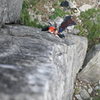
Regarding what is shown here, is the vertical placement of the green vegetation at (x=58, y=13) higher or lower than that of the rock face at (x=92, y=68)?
higher

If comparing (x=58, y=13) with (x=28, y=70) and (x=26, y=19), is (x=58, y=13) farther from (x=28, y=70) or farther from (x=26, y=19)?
(x=28, y=70)

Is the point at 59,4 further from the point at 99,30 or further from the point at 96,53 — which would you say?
the point at 96,53

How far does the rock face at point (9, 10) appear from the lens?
6.03 metres

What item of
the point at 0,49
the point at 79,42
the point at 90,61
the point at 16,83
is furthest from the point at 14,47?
the point at 90,61

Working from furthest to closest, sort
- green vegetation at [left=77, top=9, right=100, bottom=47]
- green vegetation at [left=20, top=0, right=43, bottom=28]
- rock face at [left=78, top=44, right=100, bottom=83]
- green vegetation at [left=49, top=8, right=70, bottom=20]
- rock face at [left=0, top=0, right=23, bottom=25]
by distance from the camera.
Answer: green vegetation at [left=49, top=8, right=70, bottom=20] → green vegetation at [left=77, top=9, right=100, bottom=47] → green vegetation at [left=20, top=0, right=43, bottom=28] → rock face at [left=78, top=44, right=100, bottom=83] → rock face at [left=0, top=0, right=23, bottom=25]

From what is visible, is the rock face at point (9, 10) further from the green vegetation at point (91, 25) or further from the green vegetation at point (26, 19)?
the green vegetation at point (91, 25)

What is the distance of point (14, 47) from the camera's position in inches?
151

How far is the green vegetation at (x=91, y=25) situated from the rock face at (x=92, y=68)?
1097 millimetres

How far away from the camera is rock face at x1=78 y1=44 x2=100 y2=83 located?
7615 millimetres

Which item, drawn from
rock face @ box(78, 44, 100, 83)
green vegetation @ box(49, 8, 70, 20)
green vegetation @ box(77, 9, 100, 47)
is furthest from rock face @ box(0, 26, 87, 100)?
green vegetation @ box(49, 8, 70, 20)

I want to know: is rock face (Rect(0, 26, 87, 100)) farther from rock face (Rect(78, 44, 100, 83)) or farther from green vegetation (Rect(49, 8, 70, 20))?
green vegetation (Rect(49, 8, 70, 20))

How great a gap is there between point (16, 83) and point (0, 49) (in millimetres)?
1426

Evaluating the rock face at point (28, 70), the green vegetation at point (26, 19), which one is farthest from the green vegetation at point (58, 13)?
the rock face at point (28, 70)

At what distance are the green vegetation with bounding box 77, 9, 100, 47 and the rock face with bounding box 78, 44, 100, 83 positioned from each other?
3.60 ft
